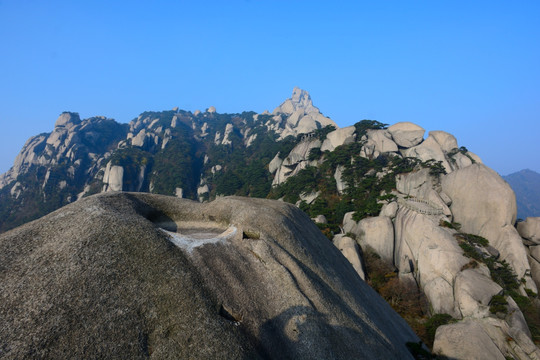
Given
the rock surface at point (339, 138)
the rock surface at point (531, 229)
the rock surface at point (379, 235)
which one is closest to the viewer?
the rock surface at point (531, 229)

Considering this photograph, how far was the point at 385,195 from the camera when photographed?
35.4m

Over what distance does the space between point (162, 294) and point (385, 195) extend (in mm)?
33754

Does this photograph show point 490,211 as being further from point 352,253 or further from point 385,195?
point 352,253

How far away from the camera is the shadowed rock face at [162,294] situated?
520 centimetres

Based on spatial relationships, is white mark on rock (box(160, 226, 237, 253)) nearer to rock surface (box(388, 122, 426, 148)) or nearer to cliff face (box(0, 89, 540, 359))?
cliff face (box(0, 89, 540, 359))

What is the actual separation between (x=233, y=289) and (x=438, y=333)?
15.3 metres

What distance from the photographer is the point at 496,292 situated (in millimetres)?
20938

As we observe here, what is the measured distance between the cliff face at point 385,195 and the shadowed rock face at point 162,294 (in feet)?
1.60

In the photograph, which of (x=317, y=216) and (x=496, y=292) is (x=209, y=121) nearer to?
(x=317, y=216)

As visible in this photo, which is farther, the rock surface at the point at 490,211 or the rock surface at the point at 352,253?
the rock surface at the point at 352,253

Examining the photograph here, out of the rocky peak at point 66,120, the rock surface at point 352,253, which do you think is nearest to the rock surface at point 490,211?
the rock surface at point 352,253

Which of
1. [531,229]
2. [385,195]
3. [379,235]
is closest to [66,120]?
[385,195]

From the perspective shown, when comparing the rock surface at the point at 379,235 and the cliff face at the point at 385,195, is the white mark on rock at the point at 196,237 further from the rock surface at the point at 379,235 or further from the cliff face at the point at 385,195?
the rock surface at the point at 379,235

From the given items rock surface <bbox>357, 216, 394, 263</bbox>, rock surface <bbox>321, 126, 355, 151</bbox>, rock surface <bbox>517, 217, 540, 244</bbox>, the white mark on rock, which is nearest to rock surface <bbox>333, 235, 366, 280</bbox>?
rock surface <bbox>357, 216, 394, 263</bbox>
